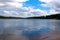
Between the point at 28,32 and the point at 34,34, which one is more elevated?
the point at 34,34

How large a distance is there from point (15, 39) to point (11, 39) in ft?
1.50

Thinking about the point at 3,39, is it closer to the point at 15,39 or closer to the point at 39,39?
the point at 15,39

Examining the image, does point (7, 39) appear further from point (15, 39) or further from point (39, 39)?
point (39, 39)

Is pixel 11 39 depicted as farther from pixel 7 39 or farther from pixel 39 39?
pixel 39 39

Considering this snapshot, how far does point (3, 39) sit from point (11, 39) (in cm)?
97

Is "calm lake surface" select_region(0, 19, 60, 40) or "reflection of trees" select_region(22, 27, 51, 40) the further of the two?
"reflection of trees" select_region(22, 27, 51, 40)

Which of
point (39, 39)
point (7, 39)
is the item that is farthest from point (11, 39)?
point (39, 39)

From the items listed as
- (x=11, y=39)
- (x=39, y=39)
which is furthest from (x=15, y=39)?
(x=39, y=39)

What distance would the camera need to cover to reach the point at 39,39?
56.9 ft

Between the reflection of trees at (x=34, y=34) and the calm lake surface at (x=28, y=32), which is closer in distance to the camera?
the calm lake surface at (x=28, y=32)

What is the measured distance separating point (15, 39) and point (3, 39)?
4.65 ft

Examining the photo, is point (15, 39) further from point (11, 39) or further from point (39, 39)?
point (39, 39)

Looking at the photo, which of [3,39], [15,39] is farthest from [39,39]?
[3,39]

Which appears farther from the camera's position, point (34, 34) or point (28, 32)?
point (28, 32)
